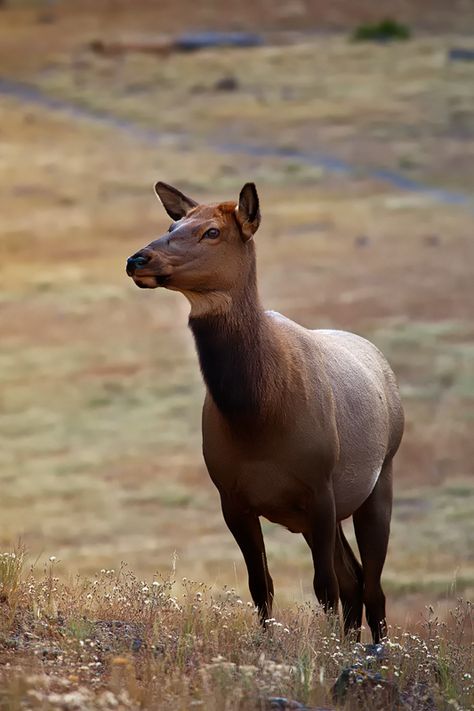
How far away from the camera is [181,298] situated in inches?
1544

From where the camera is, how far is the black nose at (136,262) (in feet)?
28.3

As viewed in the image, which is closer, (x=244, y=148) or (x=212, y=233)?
(x=212, y=233)

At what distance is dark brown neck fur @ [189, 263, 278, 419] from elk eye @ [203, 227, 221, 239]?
1.04ft

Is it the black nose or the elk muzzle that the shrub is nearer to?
the elk muzzle

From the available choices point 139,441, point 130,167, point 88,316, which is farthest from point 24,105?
point 139,441

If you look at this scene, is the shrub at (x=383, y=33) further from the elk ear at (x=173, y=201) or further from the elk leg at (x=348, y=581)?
the elk ear at (x=173, y=201)

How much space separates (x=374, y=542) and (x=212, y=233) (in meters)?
2.87

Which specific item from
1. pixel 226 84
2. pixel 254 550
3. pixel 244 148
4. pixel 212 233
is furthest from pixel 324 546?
pixel 226 84

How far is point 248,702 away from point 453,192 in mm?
41525

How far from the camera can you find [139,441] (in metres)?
28.2

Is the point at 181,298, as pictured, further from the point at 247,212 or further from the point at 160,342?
the point at 247,212

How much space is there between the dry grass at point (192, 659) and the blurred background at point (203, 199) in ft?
6.35

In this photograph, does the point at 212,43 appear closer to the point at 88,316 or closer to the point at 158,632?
the point at 88,316

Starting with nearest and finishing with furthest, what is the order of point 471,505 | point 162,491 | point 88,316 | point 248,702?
point 248,702 → point 471,505 → point 162,491 → point 88,316
